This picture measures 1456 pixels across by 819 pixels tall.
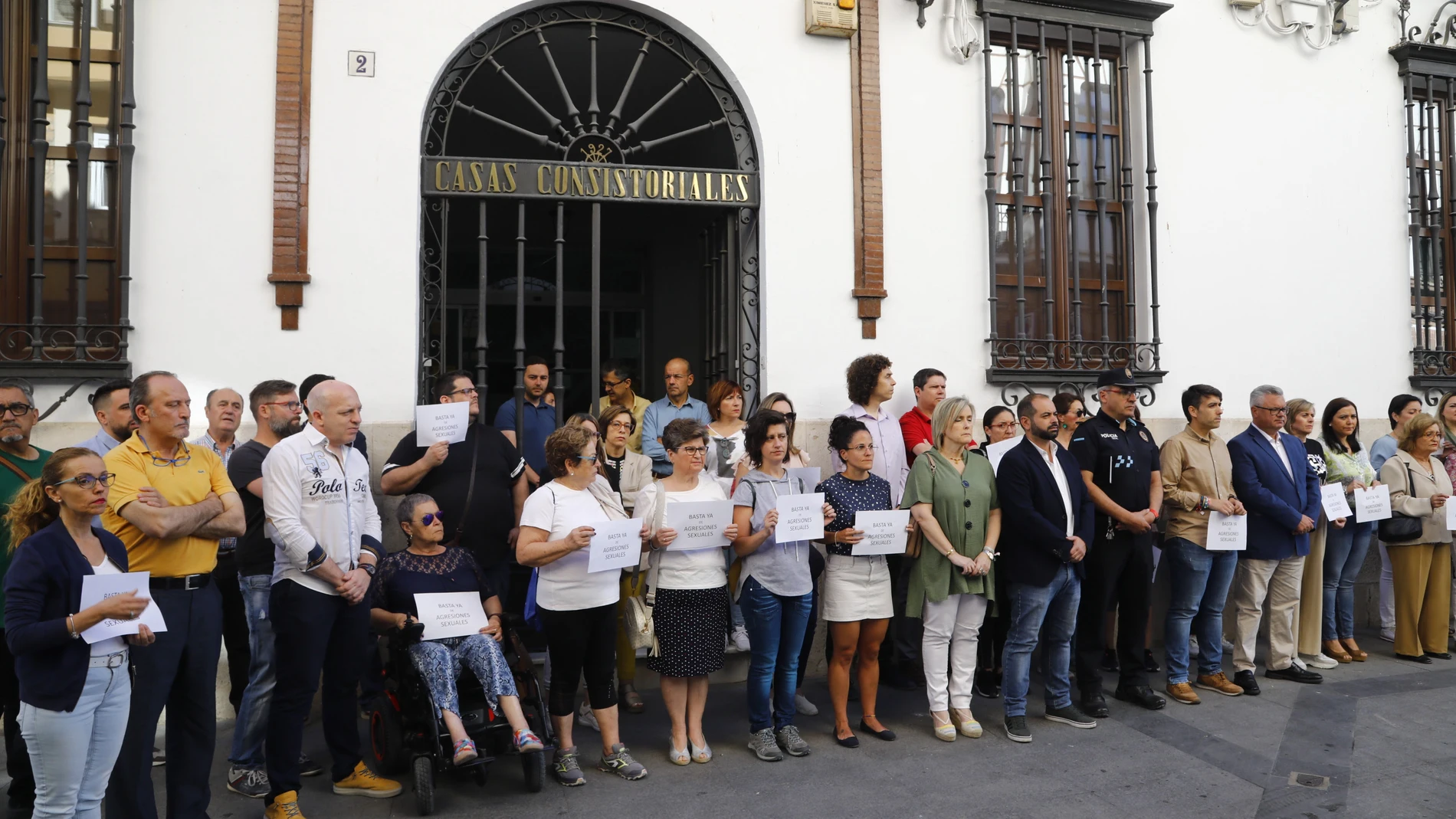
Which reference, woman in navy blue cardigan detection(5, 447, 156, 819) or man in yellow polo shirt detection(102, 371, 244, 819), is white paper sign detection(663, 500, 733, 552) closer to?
man in yellow polo shirt detection(102, 371, 244, 819)

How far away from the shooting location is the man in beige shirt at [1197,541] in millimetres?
6496

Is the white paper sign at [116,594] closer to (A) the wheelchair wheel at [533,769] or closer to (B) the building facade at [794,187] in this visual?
(A) the wheelchair wheel at [533,769]

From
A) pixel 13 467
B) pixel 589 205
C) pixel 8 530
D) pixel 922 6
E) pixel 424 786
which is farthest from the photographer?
pixel 922 6

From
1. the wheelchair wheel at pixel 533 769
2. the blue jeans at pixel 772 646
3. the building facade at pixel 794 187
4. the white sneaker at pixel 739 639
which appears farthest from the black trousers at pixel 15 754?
the white sneaker at pixel 739 639

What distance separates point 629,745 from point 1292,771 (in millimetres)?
3468

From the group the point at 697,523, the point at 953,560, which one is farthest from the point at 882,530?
the point at 697,523

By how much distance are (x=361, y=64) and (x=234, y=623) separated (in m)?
3.70

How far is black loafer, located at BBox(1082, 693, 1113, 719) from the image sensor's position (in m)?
6.11

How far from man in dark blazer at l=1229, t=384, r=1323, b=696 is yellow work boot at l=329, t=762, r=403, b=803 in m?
5.29

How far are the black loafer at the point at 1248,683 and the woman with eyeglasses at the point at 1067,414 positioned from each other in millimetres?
1842

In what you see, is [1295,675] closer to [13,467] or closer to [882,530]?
[882,530]

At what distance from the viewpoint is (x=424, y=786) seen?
4.59 metres

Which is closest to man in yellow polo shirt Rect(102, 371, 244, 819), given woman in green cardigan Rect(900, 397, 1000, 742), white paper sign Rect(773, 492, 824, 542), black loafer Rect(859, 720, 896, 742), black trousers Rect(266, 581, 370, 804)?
black trousers Rect(266, 581, 370, 804)

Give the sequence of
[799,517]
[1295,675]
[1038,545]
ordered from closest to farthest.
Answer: [799,517] < [1038,545] < [1295,675]
